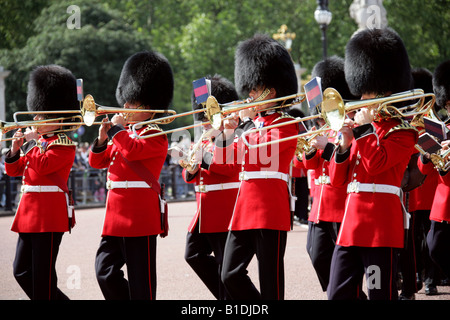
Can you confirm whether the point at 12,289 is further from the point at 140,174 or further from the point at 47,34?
the point at 47,34

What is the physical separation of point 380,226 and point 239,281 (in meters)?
0.96

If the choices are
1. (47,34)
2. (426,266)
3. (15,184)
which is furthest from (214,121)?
(47,34)

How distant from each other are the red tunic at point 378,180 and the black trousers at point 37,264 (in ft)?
6.58

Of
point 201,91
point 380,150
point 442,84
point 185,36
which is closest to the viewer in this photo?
point 380,150

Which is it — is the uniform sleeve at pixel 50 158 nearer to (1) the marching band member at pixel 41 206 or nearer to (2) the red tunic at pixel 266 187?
(1) the marching band member at pixel 41 206

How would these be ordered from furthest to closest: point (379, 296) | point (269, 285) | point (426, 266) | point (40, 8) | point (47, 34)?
point (40, 8), point (47, 34), point (426, 266), point (269, 285), point (379, 296)

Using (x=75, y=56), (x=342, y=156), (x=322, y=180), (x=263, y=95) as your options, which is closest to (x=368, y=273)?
(x=342, y=156)

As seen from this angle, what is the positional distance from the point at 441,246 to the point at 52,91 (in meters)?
3.17

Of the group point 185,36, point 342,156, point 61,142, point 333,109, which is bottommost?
point 342,156

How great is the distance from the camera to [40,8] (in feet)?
84.1

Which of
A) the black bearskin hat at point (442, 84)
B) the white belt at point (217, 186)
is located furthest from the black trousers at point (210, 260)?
the black bearskin hat at point (442, 84)

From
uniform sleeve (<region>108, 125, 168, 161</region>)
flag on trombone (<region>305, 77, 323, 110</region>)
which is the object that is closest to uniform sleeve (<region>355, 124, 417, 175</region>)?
flag on trombone (<region>305, 77, 323, 110</region>)

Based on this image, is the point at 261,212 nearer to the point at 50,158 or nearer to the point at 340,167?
the point at 340,167

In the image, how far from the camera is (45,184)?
503 cm
